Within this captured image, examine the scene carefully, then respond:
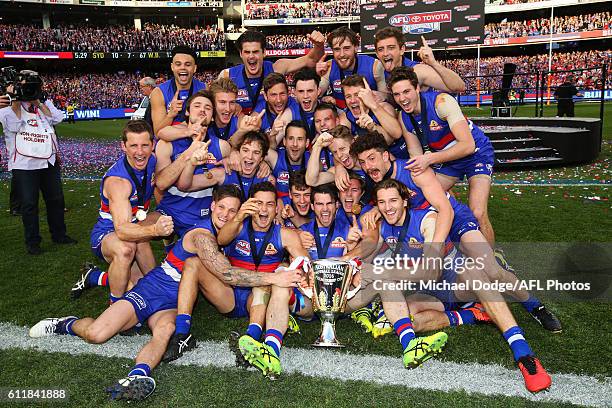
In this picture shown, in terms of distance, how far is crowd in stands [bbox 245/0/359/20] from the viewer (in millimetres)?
44594

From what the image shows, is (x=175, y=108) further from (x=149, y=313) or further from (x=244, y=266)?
(x=149, y=313)

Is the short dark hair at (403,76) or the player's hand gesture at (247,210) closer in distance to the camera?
the player's hand gesture at (247,210)

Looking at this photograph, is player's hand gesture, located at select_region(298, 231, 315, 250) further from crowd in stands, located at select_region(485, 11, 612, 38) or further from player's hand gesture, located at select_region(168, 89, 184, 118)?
crowd in stands, located at select_region(485, 11, 612, 38)

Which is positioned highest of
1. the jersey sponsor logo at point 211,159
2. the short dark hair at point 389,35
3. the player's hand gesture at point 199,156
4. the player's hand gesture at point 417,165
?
the short dark hair at point 389,35

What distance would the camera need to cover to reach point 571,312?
4.42 meters

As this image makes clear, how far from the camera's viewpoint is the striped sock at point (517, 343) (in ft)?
11.1

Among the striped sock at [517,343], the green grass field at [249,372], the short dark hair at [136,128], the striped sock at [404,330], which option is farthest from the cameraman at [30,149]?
the striped sock at [517,343]

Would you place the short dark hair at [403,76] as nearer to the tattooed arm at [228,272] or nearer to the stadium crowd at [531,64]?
the tattooed arm at [228,272]

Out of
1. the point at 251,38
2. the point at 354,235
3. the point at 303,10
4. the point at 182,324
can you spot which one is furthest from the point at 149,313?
the point at 303,10

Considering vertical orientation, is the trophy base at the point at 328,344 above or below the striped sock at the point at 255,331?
below

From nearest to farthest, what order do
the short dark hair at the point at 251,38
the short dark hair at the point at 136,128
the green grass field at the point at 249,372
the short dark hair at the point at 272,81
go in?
1. the green grass field at the point at 249,372
2. the short dark hair at the point at 136,128
3. the short dark hair at the point at 272,81
4. the short dark hair at the point at 251,38

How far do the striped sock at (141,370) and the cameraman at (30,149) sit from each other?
13.2 ft

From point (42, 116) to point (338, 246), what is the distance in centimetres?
481

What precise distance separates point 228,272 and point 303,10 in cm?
4668
